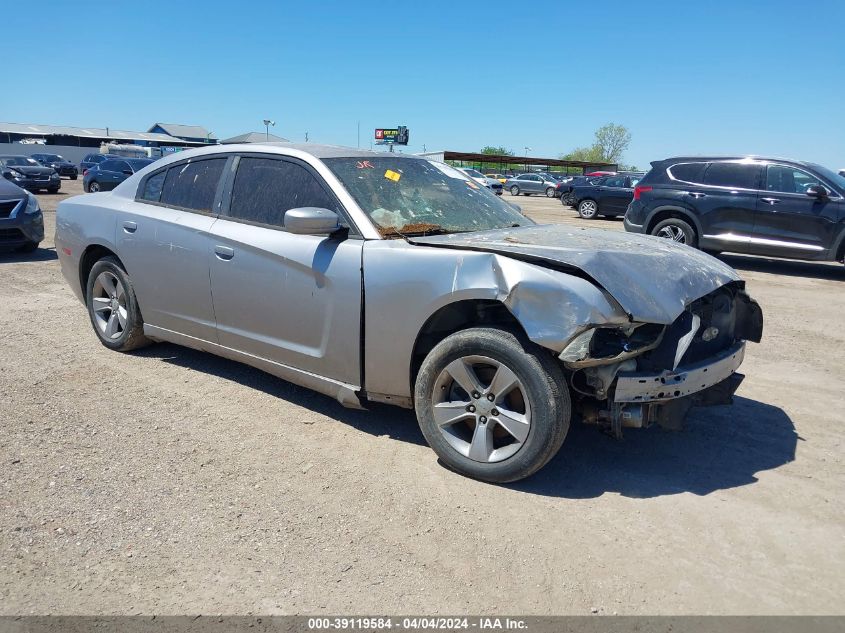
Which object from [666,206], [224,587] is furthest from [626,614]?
[666,206]

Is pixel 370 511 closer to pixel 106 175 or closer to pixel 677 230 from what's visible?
pixel 677 230

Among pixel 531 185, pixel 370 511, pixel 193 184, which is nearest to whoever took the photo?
pixel 370 511

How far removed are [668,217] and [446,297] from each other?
9.26 metres

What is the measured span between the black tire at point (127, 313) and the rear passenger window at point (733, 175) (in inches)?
371

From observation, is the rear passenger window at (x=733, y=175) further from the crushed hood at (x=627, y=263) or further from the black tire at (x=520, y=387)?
the black tire at (x=520, y=387)

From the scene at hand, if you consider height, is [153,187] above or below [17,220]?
above

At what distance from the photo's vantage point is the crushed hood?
3080mm

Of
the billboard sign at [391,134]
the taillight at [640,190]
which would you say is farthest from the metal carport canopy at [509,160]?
the taillight at [640,190]

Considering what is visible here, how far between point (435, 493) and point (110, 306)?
3.43m

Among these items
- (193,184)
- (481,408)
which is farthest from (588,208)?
(481,408)

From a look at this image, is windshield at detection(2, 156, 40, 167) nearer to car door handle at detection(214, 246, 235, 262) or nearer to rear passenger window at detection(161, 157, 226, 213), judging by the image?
rear passenger window at detection(161, 157, 226, 213)

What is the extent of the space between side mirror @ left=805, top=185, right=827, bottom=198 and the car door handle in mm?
9419

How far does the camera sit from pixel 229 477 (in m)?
3.38

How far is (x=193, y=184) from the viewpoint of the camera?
4.75m
